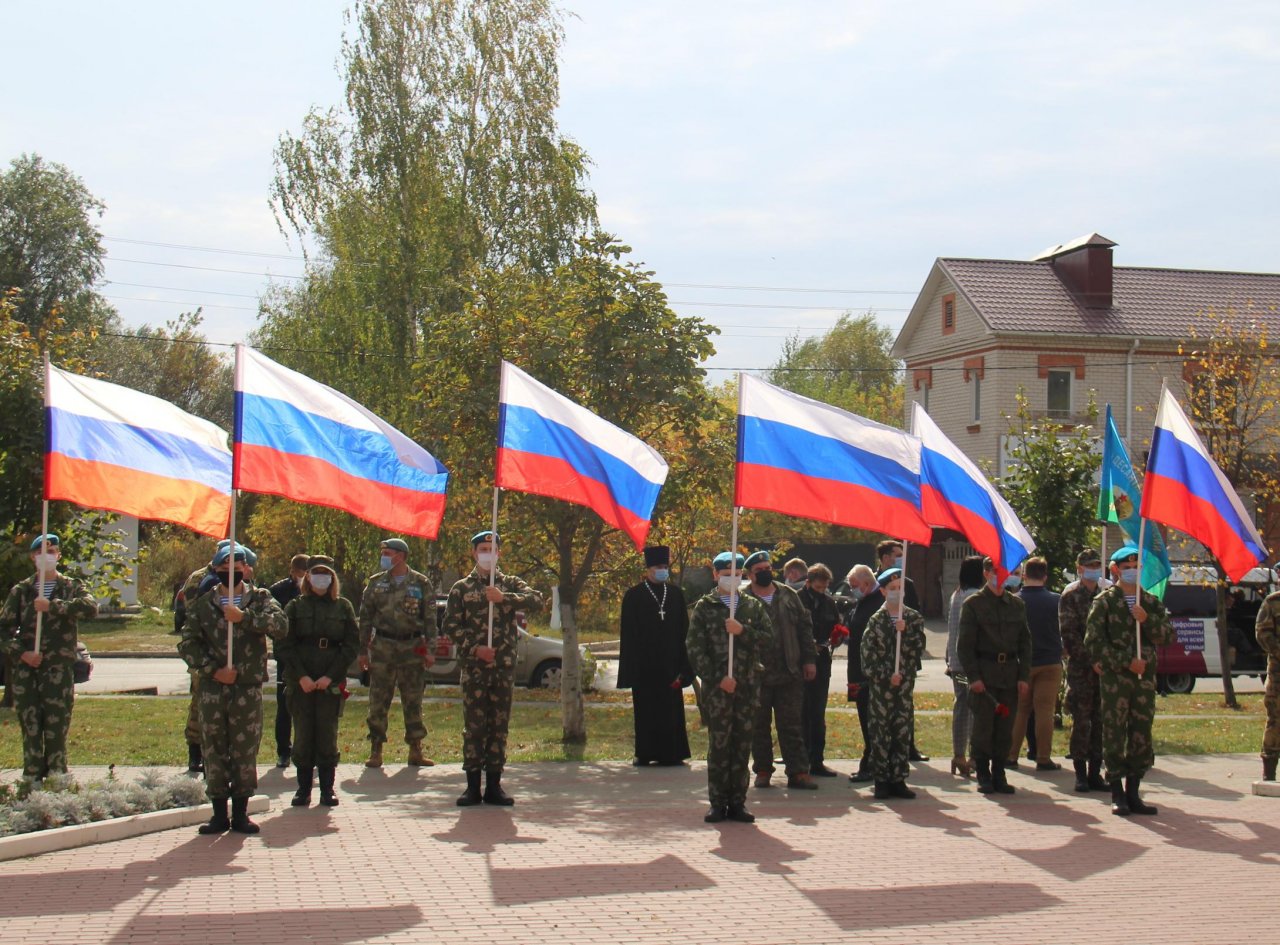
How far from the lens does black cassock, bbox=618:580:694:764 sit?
13352 millimetres

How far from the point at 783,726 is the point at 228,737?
4.75 metres

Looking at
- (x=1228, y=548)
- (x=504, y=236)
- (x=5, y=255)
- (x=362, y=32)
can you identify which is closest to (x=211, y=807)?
(x=1228, y=548)

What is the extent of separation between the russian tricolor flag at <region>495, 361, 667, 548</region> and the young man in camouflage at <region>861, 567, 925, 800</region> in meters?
2.46

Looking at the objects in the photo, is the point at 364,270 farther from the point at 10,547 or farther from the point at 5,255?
the point at 5,255

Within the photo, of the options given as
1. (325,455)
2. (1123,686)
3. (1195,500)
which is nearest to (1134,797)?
(1123,686)

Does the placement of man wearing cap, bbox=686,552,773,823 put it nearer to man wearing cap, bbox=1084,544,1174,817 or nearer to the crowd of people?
the crowd of people

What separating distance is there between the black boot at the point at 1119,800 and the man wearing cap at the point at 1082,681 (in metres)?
1.02

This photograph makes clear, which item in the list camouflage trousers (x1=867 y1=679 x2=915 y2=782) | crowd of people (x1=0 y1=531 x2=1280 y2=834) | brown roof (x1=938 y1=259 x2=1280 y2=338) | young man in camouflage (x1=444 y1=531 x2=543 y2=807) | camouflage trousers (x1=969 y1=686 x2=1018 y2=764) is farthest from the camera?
brown roof (x1=938 y1=259 x2=1280 y2=338)

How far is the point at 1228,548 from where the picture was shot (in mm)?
11109

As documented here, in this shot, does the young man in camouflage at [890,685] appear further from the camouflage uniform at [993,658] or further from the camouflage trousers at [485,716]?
the camouflage trousers at [485,716]

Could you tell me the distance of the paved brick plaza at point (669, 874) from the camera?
23.7ft

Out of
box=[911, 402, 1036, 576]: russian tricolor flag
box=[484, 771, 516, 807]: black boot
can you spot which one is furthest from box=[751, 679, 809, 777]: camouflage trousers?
box=[484, 771, 516, 807]: black boot

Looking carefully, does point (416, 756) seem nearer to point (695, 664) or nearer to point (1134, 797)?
point (695, 664)

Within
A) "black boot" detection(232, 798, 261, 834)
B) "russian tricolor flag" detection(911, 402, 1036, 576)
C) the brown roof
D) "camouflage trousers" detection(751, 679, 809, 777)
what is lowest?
"black boot" detection(232, 798, 261, 834)
